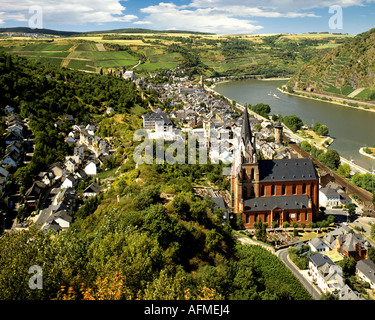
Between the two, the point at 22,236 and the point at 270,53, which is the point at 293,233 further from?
the point at 270,53

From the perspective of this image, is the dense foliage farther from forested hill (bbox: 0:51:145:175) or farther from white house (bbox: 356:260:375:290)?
forested hill (bbox: 0:51:145:175)

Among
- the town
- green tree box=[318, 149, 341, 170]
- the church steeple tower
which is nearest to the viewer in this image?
the town

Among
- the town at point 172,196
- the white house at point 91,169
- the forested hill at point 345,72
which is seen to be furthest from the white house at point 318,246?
the forested hill at point 345,72

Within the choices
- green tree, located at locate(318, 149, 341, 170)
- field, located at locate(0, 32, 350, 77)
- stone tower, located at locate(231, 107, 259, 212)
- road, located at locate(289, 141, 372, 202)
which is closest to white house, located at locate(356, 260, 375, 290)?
stone tower, located at locate(231, 107, 259, 212)

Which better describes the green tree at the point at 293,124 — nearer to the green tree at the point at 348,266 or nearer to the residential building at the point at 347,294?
the green tree at the point at 348,266

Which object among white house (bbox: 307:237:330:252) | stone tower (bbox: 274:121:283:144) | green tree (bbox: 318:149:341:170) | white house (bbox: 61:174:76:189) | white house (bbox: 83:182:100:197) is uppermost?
stone tower (bbox: 274:121:283:144)
